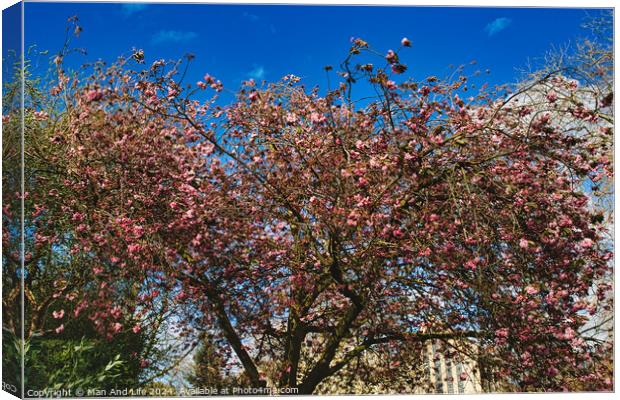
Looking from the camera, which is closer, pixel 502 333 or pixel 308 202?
pixel 502 333

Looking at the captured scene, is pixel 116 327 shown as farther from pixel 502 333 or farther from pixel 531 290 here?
pixel 531 290

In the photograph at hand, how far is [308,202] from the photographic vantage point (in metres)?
5.59

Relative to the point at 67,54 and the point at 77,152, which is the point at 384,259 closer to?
the point at 77,152

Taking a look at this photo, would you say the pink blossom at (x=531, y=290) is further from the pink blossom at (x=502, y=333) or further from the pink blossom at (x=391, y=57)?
the pink blossom at (x=391, y=57)

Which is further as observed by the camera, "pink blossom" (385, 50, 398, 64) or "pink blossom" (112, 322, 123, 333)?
"pink blossom" (112, 322, 123, 333)

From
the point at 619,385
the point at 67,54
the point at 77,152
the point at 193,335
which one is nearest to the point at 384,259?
the point at 193,335

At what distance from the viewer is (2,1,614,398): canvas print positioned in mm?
5215

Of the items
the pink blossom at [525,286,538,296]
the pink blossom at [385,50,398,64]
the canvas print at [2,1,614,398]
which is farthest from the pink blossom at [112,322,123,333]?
the pink blossom at [525,286,538,296]

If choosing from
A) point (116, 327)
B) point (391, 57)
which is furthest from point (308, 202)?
point (116, 327)

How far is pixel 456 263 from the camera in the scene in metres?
5.22

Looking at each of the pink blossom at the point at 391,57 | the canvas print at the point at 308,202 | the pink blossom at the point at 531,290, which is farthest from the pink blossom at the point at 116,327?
the pink blossom at the point at 531,290

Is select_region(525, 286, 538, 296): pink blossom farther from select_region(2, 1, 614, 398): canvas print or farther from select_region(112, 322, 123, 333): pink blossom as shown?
select_region(112, 322, 123, 333): pink blossom

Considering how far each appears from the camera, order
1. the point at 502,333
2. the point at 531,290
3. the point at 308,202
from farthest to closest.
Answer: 1. the point at 308,202
2. the point at 502,333
3. the point at 531,290

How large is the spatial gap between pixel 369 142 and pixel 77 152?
246 cm
